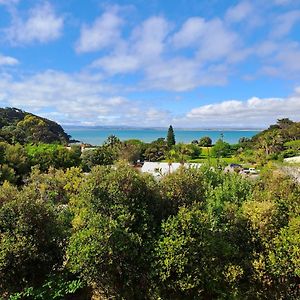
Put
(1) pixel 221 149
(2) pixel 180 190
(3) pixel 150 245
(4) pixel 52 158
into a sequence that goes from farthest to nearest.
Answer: (1) pixel 221 149
(4) pixel 52 158
(2) pixel 180 190
(3) pixel 150 245

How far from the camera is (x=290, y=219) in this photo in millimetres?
8281

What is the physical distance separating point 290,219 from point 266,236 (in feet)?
2.75

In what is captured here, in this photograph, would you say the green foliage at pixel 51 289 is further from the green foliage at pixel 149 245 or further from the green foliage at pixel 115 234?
the green foliage at pixel 115 234

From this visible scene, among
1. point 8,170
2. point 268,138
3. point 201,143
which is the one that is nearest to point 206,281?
point 8,170

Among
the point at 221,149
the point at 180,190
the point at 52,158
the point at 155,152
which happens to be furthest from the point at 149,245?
the point at 221,149

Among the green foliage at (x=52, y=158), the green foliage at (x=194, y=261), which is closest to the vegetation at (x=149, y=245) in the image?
the green foliage at (x=194, y=261)

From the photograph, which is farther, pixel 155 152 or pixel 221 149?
pixel 221 149

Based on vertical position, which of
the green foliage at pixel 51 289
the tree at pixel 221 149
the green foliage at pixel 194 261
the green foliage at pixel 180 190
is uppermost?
the tree at pixel 221 149

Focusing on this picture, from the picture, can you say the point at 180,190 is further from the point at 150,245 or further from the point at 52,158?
the point at 52,158

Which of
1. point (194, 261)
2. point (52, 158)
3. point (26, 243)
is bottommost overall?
point (194, 261)

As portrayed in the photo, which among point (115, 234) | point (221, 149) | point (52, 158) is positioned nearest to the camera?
point (115, 234)

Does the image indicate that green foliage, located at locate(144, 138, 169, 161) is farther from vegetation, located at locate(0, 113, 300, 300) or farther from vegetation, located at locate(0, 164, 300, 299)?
vegetation, located at locate(0, 164, 300, 299)

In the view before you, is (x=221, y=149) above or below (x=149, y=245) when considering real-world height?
above

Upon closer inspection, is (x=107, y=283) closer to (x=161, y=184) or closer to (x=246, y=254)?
(x=161, y=184)
